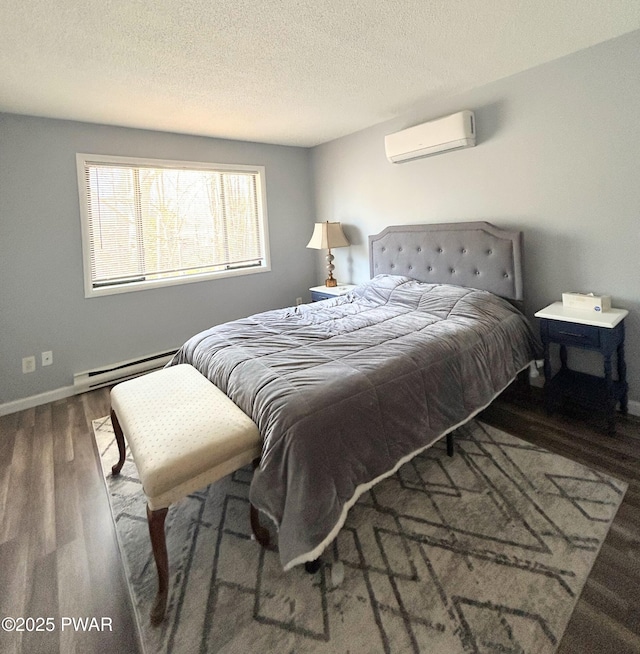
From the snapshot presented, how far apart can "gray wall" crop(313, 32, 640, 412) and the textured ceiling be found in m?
0.17

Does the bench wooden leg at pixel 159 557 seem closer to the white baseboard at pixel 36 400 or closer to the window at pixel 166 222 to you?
the white baseboard at pixel 36 400

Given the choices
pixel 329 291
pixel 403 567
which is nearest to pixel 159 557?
pixel 403 567

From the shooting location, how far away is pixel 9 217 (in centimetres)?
282

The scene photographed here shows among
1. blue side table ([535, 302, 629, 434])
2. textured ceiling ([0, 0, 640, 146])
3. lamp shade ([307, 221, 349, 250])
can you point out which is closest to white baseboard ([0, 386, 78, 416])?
textured ceiling ([0, 0, 640, 146])

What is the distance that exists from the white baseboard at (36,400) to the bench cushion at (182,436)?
1716 mm

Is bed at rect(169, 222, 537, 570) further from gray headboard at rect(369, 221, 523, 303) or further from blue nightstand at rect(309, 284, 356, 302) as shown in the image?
blue nightstand at rect(309, 284, 356, 302)

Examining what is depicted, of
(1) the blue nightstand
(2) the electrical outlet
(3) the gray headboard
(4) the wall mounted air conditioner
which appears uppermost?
(4) the wall mounted air conditioner

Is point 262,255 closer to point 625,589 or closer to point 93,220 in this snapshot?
point 93,220

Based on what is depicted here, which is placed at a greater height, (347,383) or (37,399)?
(347,383)

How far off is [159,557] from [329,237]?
322cm

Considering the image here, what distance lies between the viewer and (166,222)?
3.67 metres

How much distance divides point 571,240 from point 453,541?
2116mm

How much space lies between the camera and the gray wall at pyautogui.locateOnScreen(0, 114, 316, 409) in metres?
2.85

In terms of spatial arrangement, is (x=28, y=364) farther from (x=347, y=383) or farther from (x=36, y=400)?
(x=347, y=383)
